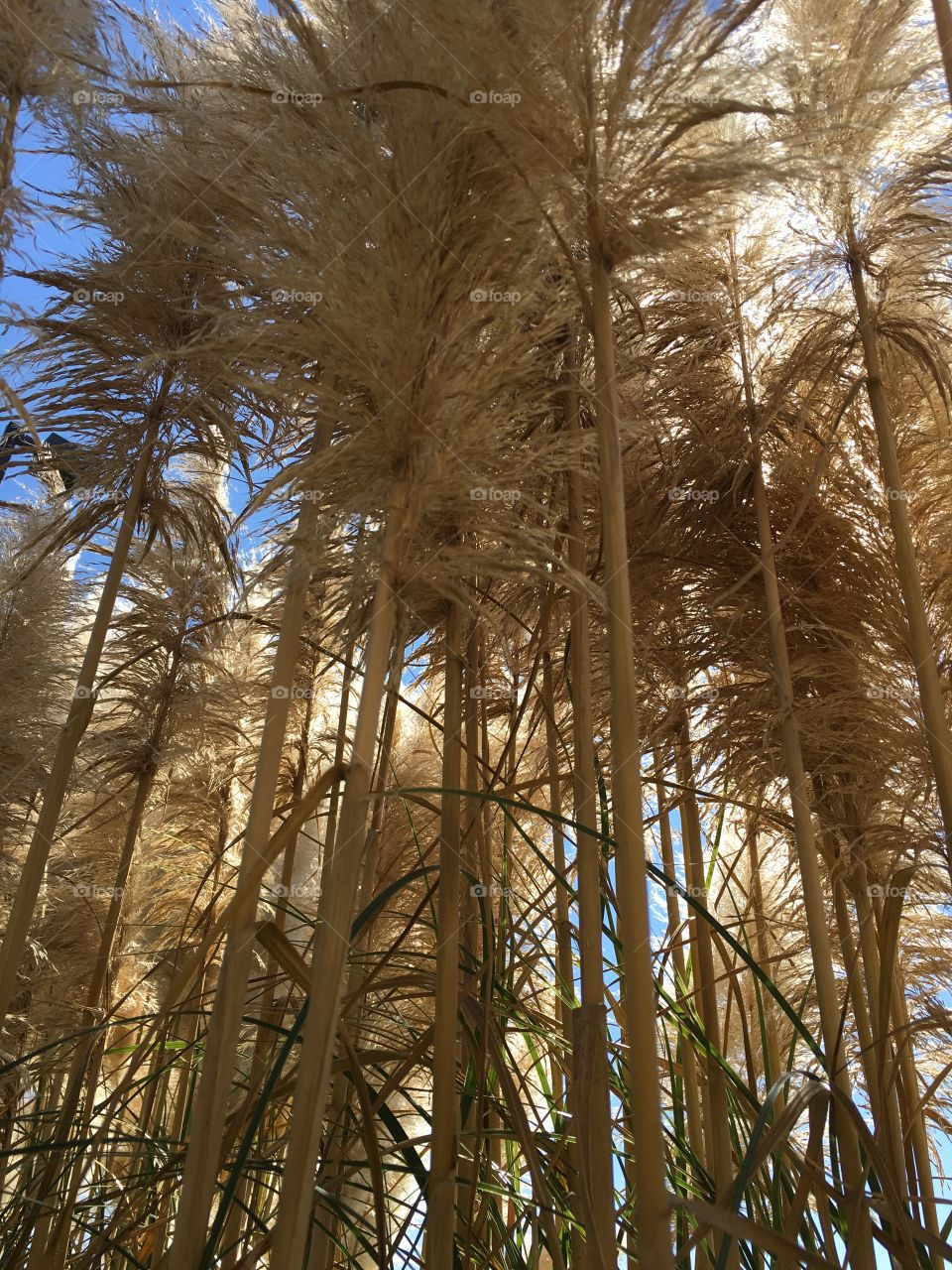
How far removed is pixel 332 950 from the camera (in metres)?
1.23

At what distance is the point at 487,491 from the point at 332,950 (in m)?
0.68

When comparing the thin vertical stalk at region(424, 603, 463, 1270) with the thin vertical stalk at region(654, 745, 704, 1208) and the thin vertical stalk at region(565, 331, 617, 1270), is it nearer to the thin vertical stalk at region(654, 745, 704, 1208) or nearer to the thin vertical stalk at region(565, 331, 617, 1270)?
the thin vertical stalk at region(565, 331, 617, 1270)

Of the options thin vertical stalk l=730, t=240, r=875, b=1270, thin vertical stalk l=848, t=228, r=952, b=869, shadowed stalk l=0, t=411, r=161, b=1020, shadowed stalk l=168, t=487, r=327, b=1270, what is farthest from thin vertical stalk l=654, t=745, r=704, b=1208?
shadowed stalk l=0, t=411, r=161, b=1020

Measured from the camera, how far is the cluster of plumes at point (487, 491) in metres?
1.49

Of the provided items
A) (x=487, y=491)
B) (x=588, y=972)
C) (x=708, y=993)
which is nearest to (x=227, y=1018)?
(x=588, y=972)

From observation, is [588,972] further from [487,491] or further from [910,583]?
[910,583]

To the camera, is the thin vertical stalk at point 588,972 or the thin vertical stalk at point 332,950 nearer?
the thin vertical stalk at point 332,950

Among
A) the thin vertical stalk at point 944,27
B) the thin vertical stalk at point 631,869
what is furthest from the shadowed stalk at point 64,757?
the thin vertical stalk at point 944,27

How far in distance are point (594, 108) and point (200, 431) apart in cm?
144

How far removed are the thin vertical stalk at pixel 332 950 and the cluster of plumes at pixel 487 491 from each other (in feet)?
0.08

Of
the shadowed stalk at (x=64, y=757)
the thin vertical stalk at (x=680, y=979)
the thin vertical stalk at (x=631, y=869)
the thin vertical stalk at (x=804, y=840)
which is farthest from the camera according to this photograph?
the thin vertical stalk at (x=680, y=979)

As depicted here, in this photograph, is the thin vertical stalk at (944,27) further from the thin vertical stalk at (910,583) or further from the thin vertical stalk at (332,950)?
the thin vertical stalk at (332,950)

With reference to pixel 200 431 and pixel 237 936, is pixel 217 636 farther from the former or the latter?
pixel 237 936

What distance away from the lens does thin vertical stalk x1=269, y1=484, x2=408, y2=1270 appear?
1.13m
